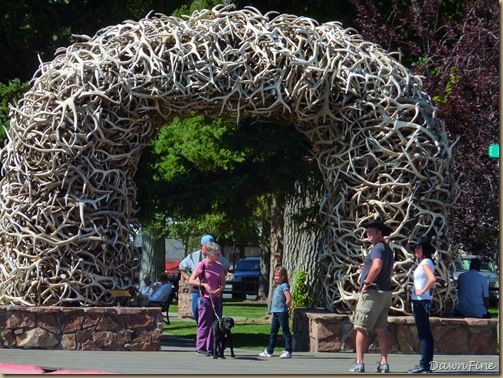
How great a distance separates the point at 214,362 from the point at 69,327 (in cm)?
214

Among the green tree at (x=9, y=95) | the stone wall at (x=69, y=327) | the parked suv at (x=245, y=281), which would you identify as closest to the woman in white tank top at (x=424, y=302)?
the stone wall at (x=69, y=327)

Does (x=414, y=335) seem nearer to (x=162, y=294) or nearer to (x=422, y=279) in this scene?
(x=422, y=279)

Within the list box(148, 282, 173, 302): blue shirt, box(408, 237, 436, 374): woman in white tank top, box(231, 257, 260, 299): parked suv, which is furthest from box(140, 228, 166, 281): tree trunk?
box(408, 237, 436, 374): woman in white tank top

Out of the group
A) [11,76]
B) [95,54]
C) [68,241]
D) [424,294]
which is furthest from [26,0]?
[424,294]

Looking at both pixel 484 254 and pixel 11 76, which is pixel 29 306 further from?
pixel 484 254

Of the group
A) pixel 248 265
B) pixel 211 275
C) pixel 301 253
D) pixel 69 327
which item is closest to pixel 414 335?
pixel 211 275

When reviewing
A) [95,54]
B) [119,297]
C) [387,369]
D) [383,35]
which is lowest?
[387,369]

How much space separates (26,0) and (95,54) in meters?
4.33

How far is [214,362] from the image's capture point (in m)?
12.2

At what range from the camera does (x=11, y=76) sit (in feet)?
Result: 57.7

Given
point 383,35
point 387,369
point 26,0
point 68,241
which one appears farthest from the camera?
point 26,0

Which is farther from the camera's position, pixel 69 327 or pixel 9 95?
pixel 9 95

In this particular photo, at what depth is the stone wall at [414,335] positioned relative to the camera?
13.6m

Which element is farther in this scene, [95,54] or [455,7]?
[455,7]
